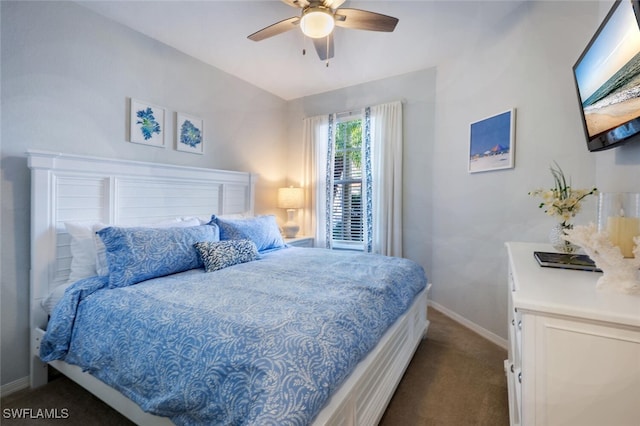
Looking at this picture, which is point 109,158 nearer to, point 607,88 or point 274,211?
point 274,211

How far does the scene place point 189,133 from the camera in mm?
2910

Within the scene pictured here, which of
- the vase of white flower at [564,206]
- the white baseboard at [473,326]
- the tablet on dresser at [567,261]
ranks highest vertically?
the vase of white flower at [564,206]

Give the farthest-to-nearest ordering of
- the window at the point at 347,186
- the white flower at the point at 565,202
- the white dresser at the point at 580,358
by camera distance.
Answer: the window at the point at 347,186 → the white flower at the point at 565,202 → the white dresser at the point at 580,358

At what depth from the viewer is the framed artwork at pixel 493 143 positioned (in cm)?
239

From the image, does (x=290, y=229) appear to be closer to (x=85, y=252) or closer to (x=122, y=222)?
(x=122, y=222)

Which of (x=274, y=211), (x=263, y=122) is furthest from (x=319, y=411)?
(x=263, y=122)

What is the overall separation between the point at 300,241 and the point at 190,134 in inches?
71.7

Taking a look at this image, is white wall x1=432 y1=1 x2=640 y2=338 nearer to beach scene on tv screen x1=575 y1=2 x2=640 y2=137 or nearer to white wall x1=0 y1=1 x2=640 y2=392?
white wall x1=0 y1=1 x2=640 y2=392

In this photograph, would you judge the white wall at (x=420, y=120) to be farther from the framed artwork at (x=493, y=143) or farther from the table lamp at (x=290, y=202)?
the table lamp at (x=290, y=202)

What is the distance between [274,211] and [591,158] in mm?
3310

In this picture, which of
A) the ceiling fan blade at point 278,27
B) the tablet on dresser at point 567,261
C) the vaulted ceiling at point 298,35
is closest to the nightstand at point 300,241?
the vaulted ceiling at point 298,35

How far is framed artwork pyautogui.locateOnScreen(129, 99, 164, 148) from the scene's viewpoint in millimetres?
2457

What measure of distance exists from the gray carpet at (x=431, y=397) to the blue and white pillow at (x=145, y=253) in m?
0.78

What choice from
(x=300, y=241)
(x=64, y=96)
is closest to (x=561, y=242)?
(x=300, y=241)
